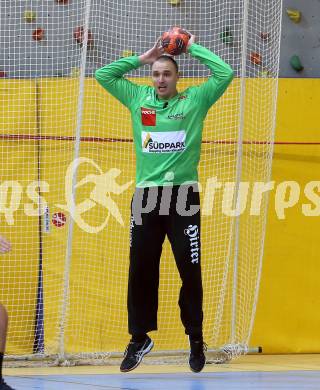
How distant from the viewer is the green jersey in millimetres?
6160

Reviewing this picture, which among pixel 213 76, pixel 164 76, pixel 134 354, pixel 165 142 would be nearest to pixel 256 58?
pixel 213 76

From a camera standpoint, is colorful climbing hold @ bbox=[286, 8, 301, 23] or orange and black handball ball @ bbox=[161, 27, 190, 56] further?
colorful climbing hold @ bbox=[286, 8, 301, 23]

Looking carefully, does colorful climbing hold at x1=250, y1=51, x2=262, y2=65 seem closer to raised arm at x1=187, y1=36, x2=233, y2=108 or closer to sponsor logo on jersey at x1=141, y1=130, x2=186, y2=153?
raised arm at x1=187, y1=36, x2=233, y2=108

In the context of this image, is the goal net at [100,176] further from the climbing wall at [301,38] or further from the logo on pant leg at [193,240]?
the logo on pant leg at [193,240]

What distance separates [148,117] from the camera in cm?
629

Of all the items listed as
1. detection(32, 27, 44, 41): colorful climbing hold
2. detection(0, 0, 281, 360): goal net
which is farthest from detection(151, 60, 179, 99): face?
detection(32, 27, 44, 41): colorful climbing hold

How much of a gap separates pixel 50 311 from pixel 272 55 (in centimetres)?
287

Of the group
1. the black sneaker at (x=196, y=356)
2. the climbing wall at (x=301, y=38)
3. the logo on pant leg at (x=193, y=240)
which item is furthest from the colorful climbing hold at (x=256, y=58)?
the black sneaker at (x=196, y=356)

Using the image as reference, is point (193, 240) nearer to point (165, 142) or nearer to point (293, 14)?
point (165, 142)

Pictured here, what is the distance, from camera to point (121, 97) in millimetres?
6469

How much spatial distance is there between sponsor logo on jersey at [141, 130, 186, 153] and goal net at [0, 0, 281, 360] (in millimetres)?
1966

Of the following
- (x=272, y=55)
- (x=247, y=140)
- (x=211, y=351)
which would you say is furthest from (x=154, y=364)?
(x=272, y=55)

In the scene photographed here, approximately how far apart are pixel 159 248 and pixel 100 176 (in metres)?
2.30

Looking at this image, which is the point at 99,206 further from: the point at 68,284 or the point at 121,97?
the point at 121,97
